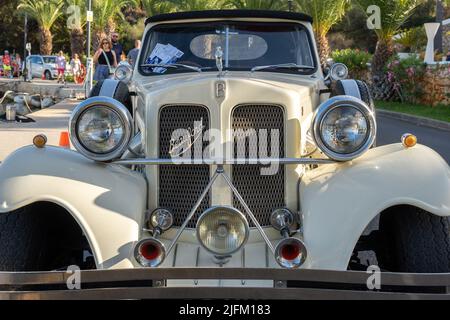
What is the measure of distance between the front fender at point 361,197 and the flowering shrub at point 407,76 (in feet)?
66.4

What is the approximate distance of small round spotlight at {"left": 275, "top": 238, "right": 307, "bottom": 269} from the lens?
154 inches

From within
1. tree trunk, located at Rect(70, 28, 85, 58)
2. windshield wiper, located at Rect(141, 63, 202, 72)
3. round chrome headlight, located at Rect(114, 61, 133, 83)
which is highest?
windshield wiper, located at Rect(141, 63, 202, 72)

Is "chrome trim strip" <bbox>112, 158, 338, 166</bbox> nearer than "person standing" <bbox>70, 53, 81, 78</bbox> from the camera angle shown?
Yes

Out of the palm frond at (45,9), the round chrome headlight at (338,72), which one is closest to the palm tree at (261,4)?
the palm frond at (45,9)

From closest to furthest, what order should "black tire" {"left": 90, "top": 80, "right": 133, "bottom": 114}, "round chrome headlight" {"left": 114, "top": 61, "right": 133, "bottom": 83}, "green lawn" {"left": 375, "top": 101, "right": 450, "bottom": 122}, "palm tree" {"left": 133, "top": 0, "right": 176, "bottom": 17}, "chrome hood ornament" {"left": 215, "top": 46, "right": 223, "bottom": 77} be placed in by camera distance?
"chrome hood ornament" {"left": 215, "top": 46, "right": 223, "bottom": 77}, "black tire" {"left": 90, "top": 80, "right": 133, "bottom": 114}, "round chrome headlight" {"left": 114, "top": 61, "right": 133, "bottom": 83}, "green lawn" {"left": 375, "top": 101, "right": 450, "bottom": 122}, "palm tree" {"left": 133, "top": 0, "right": 176, "bottom": 17}

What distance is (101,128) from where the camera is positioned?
4.30 metres

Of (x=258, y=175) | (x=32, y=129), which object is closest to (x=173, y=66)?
(x=258, y=175)

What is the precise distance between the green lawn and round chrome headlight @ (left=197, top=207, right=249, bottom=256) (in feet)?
53.1

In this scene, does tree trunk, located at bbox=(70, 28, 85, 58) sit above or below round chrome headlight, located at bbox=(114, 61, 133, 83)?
below

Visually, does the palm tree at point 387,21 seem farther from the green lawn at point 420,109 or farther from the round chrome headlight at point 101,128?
the round chrome headlight at point 101,128

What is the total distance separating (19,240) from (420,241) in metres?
2.28

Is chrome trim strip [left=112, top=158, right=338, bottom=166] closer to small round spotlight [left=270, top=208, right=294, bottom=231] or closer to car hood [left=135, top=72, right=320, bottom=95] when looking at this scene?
small round spotlight [left=270, top=208, right=294, bottom=231]

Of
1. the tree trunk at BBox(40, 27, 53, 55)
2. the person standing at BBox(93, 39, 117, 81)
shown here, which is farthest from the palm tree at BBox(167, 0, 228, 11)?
the person standing at BBox(93, 39, 117, 81)

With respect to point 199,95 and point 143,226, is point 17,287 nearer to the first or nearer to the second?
point 143,226
